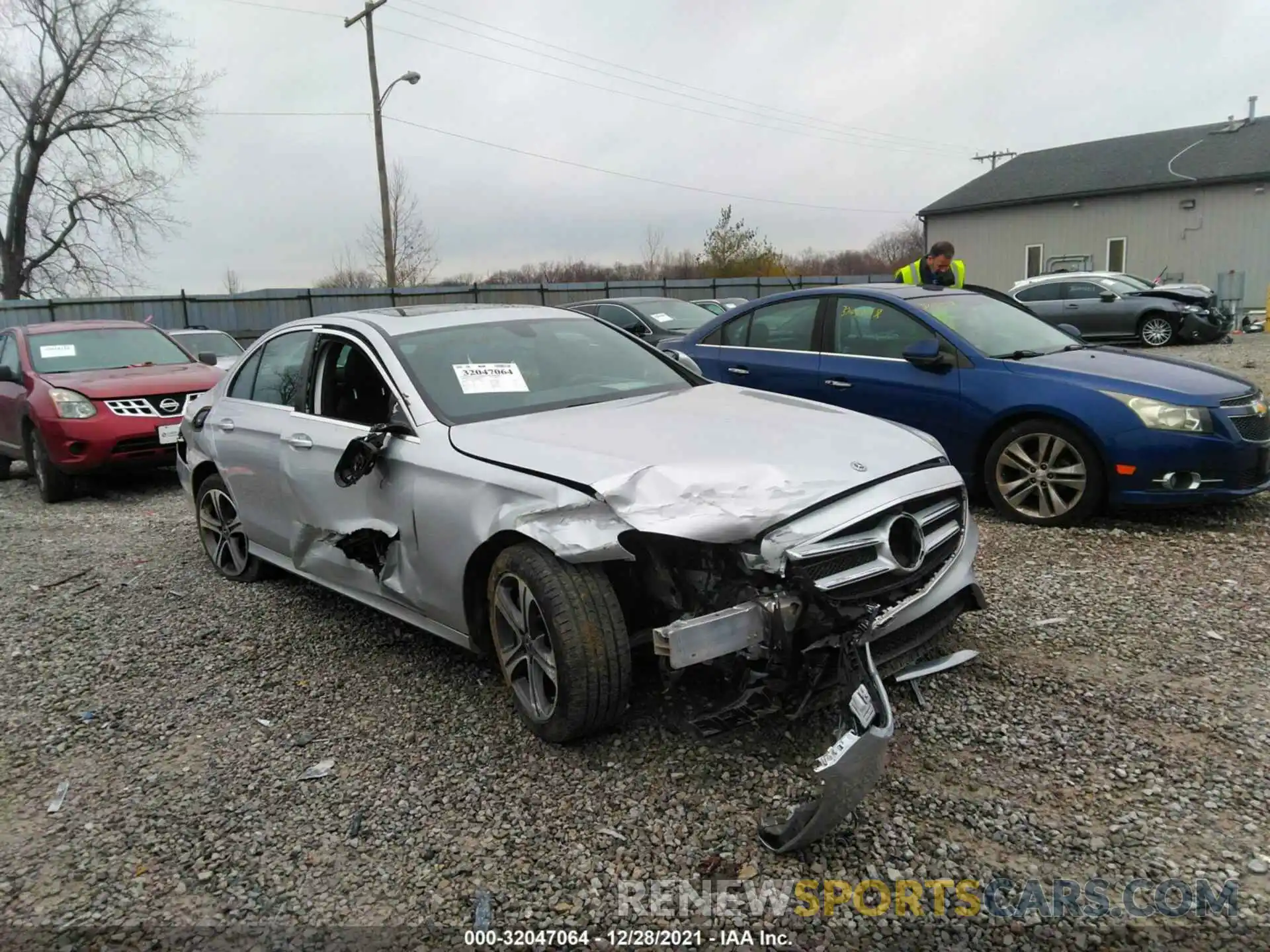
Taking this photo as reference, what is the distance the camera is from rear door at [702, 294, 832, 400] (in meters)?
6.50

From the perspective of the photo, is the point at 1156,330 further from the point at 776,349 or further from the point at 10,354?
the point at 10,354

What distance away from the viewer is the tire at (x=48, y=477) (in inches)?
304

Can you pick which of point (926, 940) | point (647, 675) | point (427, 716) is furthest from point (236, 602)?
point (926, 940)

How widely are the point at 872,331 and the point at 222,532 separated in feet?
14.7

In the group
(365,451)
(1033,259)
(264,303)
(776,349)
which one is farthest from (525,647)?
(1033,259)

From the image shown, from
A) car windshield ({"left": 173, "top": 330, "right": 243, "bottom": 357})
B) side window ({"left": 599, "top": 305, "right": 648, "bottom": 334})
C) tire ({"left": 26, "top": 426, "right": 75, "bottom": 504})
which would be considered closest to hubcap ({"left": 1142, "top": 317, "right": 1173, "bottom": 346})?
side window ({"left": 599, "top": 305, "right": 648, "bottom": 334})

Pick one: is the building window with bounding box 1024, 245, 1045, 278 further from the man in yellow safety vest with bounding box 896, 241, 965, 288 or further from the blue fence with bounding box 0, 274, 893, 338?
the man in yellow safety vest with bounding box 896, 241, 965, 288

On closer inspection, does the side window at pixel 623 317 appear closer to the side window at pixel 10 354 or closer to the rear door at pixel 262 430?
the side window at pixel 10 354

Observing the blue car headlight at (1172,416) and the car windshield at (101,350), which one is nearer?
the blue car headlight at (1172,416)

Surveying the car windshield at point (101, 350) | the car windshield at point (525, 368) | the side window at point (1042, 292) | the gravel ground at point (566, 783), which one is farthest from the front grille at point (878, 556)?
the side window at point (1042, 292)

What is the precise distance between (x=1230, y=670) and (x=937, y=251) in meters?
5.42

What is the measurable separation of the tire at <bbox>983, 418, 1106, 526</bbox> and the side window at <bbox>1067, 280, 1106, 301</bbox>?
14136 mm

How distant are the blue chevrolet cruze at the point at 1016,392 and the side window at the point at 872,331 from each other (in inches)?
0.4

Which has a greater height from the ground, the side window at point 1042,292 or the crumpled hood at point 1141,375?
the side window at point 1042,292
